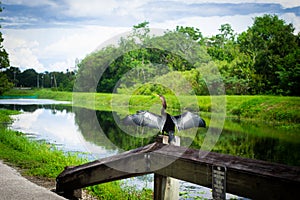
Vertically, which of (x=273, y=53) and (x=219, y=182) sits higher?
(x=273, y=53)

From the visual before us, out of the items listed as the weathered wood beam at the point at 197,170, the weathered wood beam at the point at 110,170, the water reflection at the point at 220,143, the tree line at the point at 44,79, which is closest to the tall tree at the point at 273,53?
the water reflection at the point at 220,143

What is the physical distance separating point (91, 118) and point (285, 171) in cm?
327

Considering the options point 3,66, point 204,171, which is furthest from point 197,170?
point 3,66

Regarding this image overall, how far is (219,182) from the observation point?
2111 mm

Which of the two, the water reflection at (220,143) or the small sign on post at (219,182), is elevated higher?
the small sign on post at (219,182)

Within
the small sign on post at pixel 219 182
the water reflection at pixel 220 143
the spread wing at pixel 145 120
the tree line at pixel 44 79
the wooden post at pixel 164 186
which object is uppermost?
the tree line at pixel 44 79

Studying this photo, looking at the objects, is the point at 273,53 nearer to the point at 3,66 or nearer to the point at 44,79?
the point at 3,66

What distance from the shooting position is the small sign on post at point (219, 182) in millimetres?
2088

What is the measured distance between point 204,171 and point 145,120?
40.0 inches

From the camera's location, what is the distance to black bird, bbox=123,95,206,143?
292 cm

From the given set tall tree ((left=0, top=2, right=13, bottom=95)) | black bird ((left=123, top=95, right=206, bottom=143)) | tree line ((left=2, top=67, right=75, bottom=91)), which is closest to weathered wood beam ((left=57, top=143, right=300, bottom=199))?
black bird ((left=123, top=95, right=206, bottom=143))

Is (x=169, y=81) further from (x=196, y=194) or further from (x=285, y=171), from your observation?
(x=285, y=171)

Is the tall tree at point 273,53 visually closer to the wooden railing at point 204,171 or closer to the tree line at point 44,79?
the wooden railing at point 204,171

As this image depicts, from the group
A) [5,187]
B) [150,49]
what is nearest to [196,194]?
[150,49]
